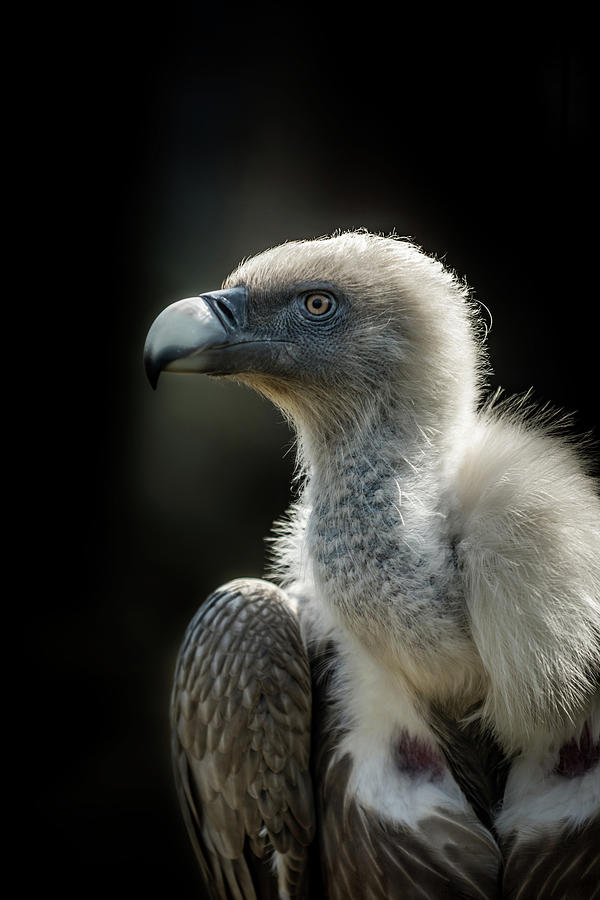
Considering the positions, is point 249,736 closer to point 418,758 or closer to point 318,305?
point 418,758

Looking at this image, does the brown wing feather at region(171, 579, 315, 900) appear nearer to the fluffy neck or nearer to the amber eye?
the fluffy neck

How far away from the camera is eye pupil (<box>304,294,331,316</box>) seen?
144 centimetres

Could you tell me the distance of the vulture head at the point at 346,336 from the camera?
1.40m

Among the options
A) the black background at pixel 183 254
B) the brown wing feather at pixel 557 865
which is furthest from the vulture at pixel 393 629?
the black background at pixel 183 254

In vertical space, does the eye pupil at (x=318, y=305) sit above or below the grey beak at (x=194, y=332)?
above

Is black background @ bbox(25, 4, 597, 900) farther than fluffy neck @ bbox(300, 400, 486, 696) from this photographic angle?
Yes

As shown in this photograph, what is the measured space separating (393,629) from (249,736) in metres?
0.45

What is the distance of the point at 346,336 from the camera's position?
1430 millimetres

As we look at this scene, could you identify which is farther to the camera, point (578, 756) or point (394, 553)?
point (578, 756)

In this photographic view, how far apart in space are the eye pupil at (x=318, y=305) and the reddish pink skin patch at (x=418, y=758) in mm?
727

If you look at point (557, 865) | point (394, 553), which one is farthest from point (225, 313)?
point (557, 865)

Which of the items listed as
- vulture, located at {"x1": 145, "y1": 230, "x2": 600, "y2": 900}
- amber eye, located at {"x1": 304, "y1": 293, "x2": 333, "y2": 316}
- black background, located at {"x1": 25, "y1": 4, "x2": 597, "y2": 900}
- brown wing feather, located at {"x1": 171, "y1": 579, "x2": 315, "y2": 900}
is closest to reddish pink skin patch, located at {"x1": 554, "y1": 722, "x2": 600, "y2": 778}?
vulture, located at {"x1": 145, "y1": 230, "x2": 600, "y2": 900}

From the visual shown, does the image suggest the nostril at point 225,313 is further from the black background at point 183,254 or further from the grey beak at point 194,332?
the black background at point 183,254

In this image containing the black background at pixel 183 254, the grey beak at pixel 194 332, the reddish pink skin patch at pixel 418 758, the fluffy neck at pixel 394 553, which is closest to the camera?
the fluffy neck at pixel 394 553
